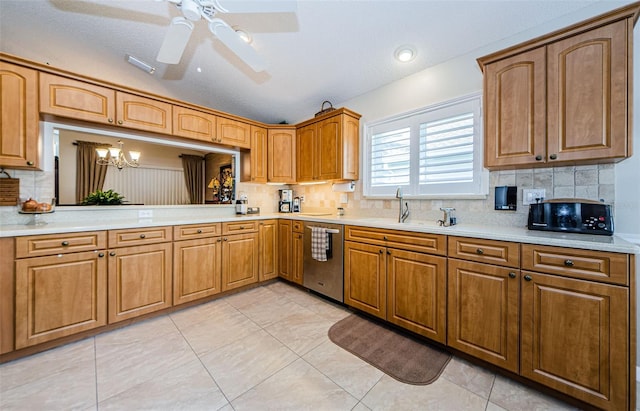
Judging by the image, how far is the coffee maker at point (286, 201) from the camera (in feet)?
12.4

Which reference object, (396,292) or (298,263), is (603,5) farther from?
(298,263)

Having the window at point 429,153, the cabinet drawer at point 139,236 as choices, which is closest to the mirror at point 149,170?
Answer: the cabinet drawer at point 139,236

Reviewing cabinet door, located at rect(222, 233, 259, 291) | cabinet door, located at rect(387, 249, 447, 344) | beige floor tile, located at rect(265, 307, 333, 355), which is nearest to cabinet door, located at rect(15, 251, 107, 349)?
cabinet door, located at rect(222, 233, 259, 291)

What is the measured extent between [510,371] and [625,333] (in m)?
0.61

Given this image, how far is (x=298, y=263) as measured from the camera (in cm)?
300

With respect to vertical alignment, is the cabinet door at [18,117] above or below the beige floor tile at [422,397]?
above

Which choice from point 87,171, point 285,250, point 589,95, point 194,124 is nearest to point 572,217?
point 589,95

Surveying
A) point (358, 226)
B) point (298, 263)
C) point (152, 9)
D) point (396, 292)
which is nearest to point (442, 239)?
point (396, 292)

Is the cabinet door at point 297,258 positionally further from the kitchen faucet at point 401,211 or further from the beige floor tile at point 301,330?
the kitchen faucet at point 401,211

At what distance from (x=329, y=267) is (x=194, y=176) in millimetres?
2123

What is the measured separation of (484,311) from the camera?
1.58 metres

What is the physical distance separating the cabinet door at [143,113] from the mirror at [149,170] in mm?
292

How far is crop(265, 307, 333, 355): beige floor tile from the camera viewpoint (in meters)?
1.90

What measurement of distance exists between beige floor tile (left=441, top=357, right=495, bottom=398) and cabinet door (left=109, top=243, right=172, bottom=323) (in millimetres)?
2495
